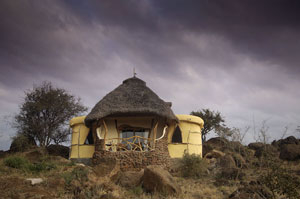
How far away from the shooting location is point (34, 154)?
49.8 ft

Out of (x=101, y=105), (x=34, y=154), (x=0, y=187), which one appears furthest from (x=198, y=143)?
(x=0, y=187)

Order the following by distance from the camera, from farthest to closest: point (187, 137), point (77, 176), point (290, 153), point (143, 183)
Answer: point (187, 137) < point (290, 153) < point (77, 176) < point (143, 183)

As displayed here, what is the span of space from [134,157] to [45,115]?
1060cm

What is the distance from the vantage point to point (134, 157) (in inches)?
434

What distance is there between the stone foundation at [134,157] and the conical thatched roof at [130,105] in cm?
139

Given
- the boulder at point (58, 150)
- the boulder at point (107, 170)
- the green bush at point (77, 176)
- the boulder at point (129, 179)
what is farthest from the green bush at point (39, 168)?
the boulder at point (58, 150)

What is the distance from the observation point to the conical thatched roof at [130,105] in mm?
11969

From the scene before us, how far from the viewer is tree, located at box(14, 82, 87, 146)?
727 inches

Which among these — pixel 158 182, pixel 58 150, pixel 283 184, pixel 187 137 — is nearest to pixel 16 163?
pixel 158 182

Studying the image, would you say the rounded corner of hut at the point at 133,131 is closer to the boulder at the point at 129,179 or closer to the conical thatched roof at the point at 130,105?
the conical thatched roof at the point at 130,105

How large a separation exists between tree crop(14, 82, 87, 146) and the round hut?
6.82 meters

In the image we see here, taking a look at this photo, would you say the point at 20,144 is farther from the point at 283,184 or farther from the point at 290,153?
the point at 290,153

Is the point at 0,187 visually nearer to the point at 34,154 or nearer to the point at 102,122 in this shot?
the point at 102,122

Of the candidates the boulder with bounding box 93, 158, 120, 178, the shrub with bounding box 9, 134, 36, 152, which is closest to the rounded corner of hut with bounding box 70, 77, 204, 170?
the boulder with bounding box 93, 158, 120, 178
